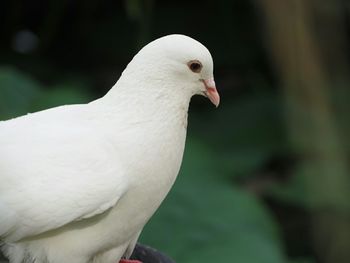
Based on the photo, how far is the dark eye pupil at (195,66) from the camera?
1802 mm

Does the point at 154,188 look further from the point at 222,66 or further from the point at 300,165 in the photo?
the point at 222,66

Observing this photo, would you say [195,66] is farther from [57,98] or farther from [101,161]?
[57,98]

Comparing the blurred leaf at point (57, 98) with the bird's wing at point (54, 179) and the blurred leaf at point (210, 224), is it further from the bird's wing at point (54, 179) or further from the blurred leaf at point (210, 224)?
the bird's wing at point (54, 179)

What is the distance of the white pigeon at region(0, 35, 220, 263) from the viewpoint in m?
1.69

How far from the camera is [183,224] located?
2.84 metres

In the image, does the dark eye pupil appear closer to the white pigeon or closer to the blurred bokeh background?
the white pigeon

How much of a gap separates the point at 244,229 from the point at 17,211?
134 centimetres

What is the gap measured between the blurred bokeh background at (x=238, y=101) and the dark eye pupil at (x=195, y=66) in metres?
0.15

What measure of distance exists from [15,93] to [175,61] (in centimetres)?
150

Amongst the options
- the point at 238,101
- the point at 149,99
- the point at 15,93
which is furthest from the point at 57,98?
the point at 149,99

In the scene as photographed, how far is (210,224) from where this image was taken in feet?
9.43

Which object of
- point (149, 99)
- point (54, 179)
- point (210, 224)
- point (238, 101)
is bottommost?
point (210, 224)

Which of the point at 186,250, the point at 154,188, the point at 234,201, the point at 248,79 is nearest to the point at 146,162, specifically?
the point at 154,188

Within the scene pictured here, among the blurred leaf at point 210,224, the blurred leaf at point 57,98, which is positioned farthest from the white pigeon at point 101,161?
the blurred leaf at point 57,98
